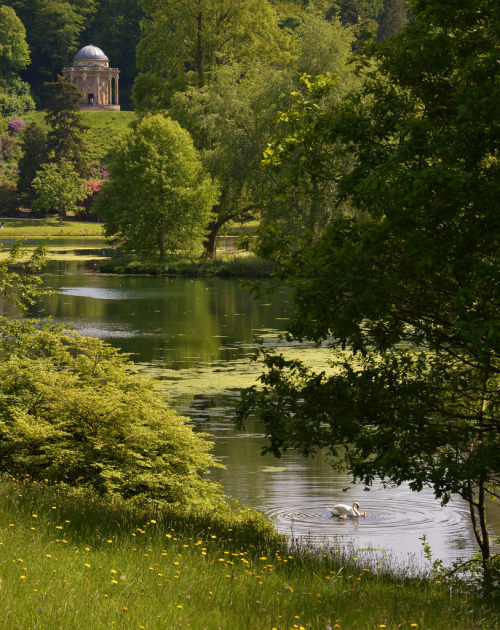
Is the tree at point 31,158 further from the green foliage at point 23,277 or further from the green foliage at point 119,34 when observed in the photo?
the green foliage at point 23,277

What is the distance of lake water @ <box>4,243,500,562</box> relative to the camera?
44.4 feet

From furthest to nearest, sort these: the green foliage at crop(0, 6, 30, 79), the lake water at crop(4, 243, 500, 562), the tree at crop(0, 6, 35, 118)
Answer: the green foliage at crop(0, 6, 30, 79), the tree at crop(0, 6, 35, 118), the lake water at crop(4, 243, 500, 562)

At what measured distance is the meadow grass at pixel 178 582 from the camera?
625 cm

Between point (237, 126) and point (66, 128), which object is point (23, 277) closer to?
point (237, 126)

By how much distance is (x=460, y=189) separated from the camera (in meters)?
8.11

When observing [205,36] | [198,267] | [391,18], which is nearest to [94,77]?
[391,18]

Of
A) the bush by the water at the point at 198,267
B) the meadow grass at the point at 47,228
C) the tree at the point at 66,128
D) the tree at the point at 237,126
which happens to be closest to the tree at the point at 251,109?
the tree at the point at 237,126

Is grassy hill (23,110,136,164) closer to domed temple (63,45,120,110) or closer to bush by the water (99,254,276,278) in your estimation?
domed temple (63,45,120,110)

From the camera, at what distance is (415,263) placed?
8422mm

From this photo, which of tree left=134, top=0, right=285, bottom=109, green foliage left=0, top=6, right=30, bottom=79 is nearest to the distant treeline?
green foliage left=0, top=6, right=30, bottom=79

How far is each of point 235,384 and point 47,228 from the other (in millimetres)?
72792

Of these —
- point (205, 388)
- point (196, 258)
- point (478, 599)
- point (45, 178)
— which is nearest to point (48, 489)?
point (478, 599)

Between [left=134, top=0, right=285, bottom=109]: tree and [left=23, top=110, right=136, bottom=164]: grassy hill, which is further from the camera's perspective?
[left=23, top=110, right=136, bottom=164]: grassy hill

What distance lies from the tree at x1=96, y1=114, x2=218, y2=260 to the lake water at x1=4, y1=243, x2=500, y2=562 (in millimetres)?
7084
